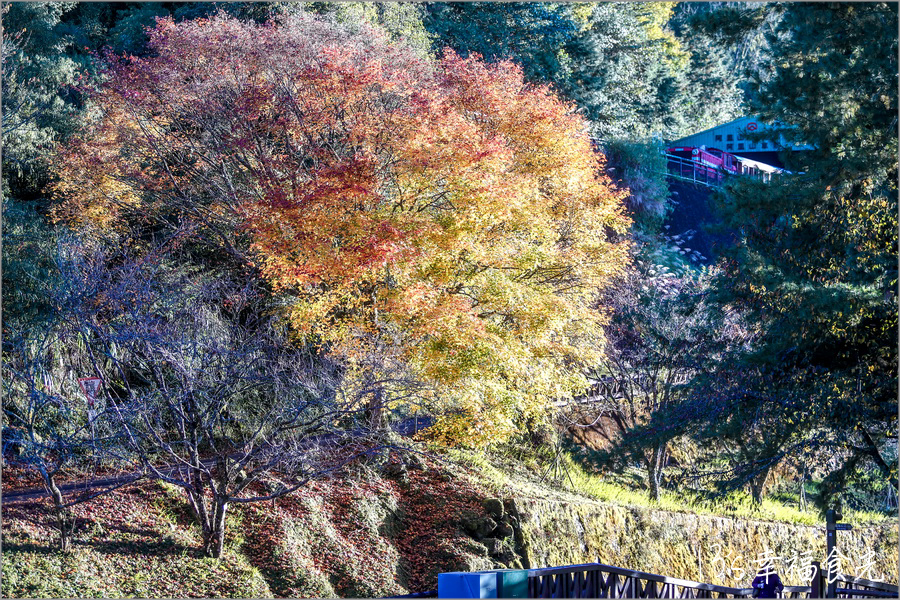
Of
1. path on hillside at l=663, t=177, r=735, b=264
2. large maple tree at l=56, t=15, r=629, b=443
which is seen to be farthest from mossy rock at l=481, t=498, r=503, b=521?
path on hillside at l=663, t=177, r=735, b=264

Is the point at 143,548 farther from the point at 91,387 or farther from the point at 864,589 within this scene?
the point at 864,589

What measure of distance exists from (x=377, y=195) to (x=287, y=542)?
6.41 metres

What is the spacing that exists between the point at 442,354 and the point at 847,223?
22.4ft

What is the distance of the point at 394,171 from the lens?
15.2 metres

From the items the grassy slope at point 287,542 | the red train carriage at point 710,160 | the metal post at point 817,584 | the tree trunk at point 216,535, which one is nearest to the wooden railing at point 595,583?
the metal post at point 817,584

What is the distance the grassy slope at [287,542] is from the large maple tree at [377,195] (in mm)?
1904

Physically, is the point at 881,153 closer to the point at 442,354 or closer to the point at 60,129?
the point at 442,354

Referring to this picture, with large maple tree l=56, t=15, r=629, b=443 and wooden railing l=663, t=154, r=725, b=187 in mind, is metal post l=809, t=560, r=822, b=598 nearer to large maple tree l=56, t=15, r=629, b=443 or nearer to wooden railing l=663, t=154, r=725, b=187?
large maple tree l=56, t=15, r=629, b=443

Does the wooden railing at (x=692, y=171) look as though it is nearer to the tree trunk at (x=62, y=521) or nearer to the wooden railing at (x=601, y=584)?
the wooden railing at (x=601, y=584)

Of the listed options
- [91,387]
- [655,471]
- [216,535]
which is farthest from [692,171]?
[91,387]

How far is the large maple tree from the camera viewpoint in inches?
558

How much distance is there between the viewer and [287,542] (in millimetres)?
12719

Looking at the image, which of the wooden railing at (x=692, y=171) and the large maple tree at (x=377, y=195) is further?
the wooden railing at (x=692, y=171)

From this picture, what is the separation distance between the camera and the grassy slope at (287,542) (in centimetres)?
1060
